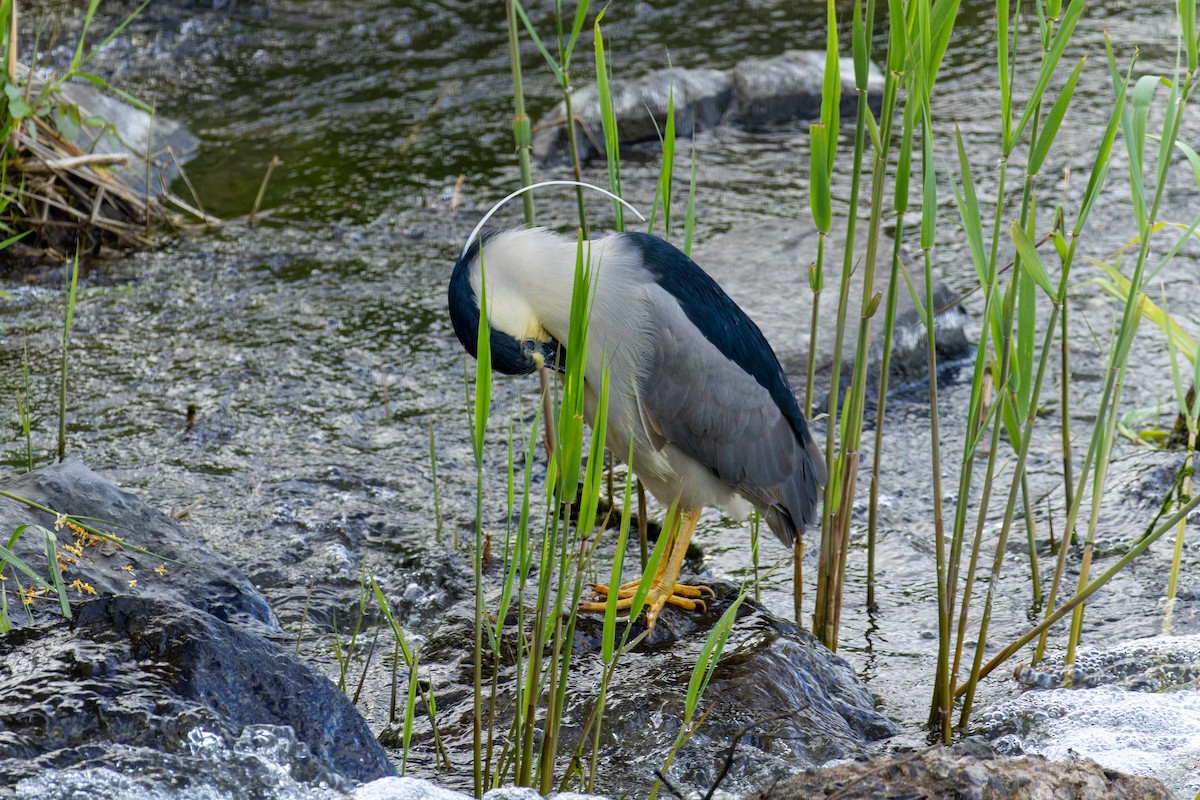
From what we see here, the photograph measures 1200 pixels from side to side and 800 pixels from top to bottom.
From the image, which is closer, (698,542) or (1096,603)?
(1096,603)

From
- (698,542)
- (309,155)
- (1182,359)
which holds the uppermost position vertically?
(309,155)

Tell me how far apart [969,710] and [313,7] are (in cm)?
807

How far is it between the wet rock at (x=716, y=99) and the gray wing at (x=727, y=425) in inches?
158

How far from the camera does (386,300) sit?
5203mm

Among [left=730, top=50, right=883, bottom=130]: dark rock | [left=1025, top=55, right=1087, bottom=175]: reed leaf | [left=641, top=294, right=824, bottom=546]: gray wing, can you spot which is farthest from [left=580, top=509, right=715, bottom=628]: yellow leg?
[left=730, top=50, right=883, bottom=130]: dark rock

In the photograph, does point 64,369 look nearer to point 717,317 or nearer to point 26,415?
point 26,415

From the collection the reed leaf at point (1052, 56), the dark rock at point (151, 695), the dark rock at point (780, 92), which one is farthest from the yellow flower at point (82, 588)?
the dark rock at point (780, 92)

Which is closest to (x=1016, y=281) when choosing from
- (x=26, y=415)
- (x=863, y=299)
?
(x=863, y=299)

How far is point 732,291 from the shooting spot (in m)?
4.89

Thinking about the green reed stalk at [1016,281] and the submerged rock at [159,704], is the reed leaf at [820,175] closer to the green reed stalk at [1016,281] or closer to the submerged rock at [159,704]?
the green reed stalk at [1016,281]

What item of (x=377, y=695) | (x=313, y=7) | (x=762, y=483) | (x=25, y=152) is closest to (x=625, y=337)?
(x=762, y=483)

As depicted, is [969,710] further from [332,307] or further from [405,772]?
[332,307]

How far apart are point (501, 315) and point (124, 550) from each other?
953 mm

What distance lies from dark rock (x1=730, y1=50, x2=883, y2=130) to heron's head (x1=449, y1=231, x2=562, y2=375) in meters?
4.79
